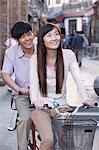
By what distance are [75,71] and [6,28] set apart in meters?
12.3

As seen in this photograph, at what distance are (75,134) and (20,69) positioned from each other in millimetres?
1447

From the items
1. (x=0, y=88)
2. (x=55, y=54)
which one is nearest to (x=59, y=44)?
(x=55, y=54)

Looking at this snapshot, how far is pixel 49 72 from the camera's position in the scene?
4273mm

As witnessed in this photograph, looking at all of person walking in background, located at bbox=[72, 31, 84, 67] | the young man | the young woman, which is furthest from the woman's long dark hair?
person walking in background, located at bbox=[72, 31, 84, 67]

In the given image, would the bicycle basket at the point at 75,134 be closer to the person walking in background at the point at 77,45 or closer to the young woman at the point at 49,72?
the young woman at the point at 49,72

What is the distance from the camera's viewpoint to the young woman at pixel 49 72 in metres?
4.20

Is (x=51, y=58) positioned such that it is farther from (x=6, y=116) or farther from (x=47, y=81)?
(x=6, y=116)

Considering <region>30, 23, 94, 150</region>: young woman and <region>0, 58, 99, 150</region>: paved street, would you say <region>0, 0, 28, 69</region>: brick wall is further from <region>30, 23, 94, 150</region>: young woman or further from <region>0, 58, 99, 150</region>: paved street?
<region>30, 23, 94, 150</region>: young woman

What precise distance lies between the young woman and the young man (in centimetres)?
37

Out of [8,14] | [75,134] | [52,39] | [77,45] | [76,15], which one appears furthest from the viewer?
[76,15]

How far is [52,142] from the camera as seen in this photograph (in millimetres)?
3943

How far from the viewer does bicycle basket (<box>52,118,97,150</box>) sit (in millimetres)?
3545

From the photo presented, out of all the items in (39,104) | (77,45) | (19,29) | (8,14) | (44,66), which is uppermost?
(8,14)

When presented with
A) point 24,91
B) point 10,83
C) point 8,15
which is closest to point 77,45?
point 8,15
